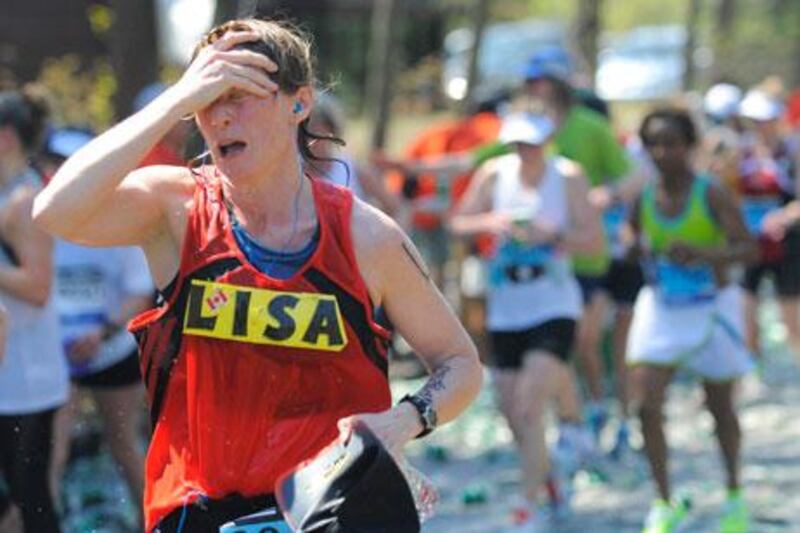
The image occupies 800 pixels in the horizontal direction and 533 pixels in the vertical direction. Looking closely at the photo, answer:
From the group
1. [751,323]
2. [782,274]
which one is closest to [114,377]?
[751,323]

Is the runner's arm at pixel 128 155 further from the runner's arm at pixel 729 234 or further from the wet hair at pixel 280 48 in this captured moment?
the runner's arm at pixel 729 234

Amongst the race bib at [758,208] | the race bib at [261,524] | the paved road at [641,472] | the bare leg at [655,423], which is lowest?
the paved road at [641,472]

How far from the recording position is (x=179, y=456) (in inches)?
175

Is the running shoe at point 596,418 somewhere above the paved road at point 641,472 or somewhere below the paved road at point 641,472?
above

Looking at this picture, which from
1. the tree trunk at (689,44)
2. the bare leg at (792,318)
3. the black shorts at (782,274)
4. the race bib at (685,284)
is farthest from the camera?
the tree trunk at (689,44)

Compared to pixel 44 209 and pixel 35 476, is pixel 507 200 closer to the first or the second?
pixel 35 476

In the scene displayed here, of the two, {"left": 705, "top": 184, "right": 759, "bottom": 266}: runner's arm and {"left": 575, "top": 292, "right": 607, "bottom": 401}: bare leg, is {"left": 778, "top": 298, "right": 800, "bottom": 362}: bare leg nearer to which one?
{"left": 575, "top": 292, "right": 607, "bottom": 401}: bare leg

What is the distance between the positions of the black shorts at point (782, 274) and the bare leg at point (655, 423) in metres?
5.63

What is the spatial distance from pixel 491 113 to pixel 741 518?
287 inches

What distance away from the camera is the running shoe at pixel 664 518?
8.63 meters

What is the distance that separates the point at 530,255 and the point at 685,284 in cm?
82

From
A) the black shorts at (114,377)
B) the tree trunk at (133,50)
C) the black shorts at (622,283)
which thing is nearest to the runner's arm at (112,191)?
the black shorts at (114,377)

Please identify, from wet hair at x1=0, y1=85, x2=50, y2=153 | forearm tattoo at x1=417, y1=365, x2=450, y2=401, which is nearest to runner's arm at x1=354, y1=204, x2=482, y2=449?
forearm tattoo at x1=417, y1=365, x2=450, y2=401

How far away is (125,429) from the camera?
8.58 meters
